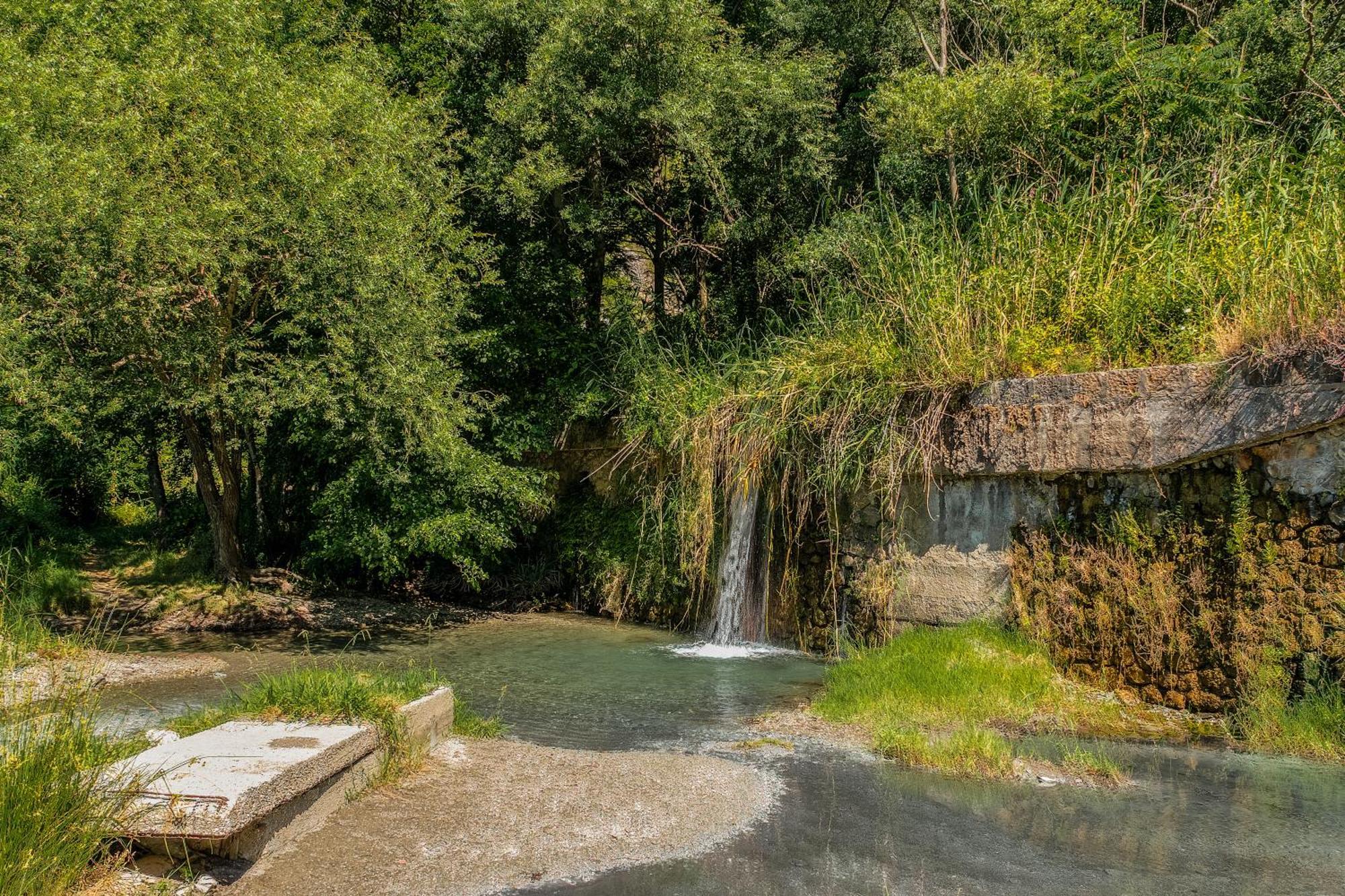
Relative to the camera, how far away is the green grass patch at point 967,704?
640 centimetres

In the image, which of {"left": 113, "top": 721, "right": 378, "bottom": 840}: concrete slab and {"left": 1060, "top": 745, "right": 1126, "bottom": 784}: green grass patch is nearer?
{"left": 113, "top": 721, "right": 378, "bottom": 840}: concrete slab

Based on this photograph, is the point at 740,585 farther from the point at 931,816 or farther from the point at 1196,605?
the point at 931,816

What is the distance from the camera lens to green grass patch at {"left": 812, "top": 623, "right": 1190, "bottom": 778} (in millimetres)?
6402

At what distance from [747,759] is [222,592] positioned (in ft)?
27.7

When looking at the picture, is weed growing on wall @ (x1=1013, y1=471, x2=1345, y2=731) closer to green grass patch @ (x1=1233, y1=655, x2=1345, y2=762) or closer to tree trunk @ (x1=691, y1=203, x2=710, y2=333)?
green grass patch @ (x1=1233, y1=655, x2=1345, y2=762)

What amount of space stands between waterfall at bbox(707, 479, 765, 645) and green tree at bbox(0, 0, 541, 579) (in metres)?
2.85

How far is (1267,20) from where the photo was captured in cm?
1099

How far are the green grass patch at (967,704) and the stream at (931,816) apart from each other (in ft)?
1.04

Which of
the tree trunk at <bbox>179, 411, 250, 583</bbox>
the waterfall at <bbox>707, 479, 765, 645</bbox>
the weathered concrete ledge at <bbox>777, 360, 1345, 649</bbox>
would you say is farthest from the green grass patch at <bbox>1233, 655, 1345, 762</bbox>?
the tree trunk at <bbox>179, 411, 250, 583</bbox>

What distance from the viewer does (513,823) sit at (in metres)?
4.99

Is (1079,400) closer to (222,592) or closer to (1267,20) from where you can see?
(1267,20)

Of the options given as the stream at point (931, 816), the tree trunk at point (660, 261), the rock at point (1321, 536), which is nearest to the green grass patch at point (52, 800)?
the stream at point (931, 816)

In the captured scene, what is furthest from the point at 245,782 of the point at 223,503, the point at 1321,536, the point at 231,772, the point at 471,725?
the point at 223,503

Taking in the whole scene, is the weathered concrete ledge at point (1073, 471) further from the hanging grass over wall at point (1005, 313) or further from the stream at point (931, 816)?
the stream at point (931, 816)
